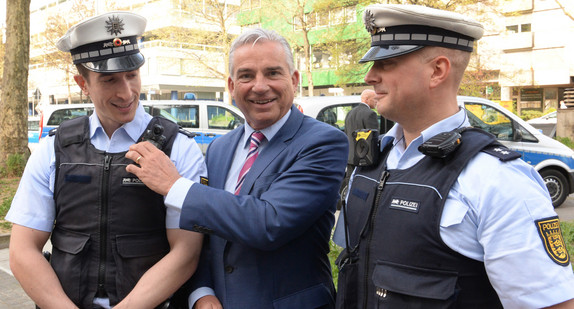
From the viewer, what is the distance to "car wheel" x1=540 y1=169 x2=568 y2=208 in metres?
8.59

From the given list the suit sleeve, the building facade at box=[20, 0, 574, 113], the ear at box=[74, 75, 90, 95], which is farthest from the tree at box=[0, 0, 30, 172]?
the building facade at box=[20, 0, 574, 113]

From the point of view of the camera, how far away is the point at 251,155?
7.22 feet

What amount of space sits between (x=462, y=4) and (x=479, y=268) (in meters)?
18.8

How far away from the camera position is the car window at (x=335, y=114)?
851 cm

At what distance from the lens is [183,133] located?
2.22 m

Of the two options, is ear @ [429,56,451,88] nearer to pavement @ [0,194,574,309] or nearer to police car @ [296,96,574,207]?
pavement @ [0,194,574,309]

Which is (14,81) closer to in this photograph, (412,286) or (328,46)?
(412,286)

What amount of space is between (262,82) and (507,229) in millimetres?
1138

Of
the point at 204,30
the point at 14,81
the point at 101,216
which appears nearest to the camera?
the point at 101,216

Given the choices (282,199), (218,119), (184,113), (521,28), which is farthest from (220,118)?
(521,28)

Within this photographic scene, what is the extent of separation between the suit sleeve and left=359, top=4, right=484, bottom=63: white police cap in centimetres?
44

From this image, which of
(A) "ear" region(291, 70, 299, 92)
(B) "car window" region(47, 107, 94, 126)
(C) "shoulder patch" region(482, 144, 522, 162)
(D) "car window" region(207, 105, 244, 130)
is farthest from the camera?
(B) "car window" region(47, 107, 94, 126)

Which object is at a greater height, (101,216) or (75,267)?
(101,216)

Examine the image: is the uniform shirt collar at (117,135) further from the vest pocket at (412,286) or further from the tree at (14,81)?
the tree at (14,81)
